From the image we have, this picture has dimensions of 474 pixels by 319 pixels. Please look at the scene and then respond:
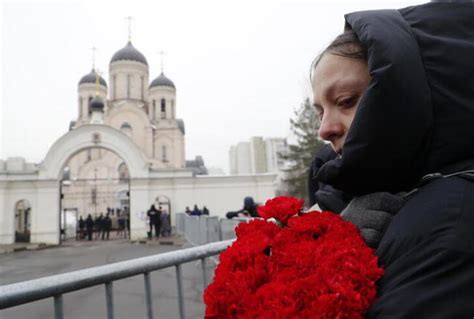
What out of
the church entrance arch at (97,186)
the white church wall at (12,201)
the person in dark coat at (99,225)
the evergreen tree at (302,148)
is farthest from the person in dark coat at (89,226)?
the evergreen tree at (302,148)

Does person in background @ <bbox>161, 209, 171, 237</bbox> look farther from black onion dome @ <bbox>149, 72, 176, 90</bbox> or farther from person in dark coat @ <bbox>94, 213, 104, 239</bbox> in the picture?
black onion dome @ <bbox>149, 72, 176, 90</bbox>

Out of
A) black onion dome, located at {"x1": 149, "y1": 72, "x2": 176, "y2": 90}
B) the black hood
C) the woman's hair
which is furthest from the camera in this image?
black onion dome, located at {"x1": 149, "y1": 72, "x2": 176, "y2": 90}

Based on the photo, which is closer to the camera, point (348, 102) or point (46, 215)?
point (348, 102)

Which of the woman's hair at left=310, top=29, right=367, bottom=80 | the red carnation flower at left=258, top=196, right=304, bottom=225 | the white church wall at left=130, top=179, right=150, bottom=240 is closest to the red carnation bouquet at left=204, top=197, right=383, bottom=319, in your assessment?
the red carnation flower at left=258, top=196, right=304, bottom=225

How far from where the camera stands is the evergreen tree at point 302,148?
27.2 m

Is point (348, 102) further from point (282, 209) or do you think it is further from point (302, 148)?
point (302, 148)

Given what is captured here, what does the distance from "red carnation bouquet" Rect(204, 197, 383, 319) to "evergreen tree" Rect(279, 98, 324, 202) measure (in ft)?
86.2

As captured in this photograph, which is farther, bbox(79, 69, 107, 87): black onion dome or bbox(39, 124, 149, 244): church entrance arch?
bbox(79, 69, 107, 87): black onion dome

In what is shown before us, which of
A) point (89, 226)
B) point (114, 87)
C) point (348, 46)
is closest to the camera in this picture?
point (348, 46)

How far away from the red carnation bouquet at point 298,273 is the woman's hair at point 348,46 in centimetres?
46

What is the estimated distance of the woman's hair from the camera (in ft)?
3.21

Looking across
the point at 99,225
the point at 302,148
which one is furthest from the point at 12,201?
the point at 302,148

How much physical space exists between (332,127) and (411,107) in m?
0.28

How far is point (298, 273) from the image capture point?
2.73 feet
